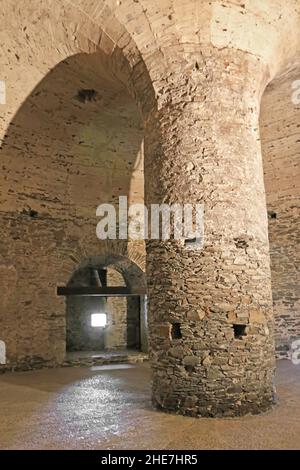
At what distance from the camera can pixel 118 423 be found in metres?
4.02

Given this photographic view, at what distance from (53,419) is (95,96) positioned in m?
5.62

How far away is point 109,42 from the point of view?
17.9 feet

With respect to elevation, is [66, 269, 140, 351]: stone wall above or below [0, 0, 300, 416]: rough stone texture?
below

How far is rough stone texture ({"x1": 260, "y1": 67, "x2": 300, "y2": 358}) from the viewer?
27.2 ft

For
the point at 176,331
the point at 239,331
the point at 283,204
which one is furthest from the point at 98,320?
the point at 239,331

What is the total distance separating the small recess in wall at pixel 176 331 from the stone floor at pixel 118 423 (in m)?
0.78

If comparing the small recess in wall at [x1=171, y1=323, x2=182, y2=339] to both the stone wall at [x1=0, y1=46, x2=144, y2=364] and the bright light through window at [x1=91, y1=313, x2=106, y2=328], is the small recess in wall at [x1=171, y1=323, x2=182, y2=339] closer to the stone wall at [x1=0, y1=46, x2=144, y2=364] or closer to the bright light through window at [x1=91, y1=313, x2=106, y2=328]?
the stone wall at [x1=0, y1=46, x2=144, y2=364]

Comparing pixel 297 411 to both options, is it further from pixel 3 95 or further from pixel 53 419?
pixel 3 95

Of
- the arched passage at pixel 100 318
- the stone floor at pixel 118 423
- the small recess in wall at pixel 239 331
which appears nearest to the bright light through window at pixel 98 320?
the arched passage at pixel 100 318

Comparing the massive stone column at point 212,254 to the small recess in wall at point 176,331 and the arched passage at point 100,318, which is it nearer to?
the small recess in wall at point 176,331

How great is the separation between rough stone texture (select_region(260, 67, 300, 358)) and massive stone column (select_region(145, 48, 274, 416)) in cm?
369

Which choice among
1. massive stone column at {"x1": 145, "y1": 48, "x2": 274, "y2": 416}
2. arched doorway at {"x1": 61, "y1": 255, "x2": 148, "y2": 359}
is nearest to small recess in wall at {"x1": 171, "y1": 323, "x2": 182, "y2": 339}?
massive stone column at {"x1": 145, "y1": 48, "x2": 274, "y2": 416}

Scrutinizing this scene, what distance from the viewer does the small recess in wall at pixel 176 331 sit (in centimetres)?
441
